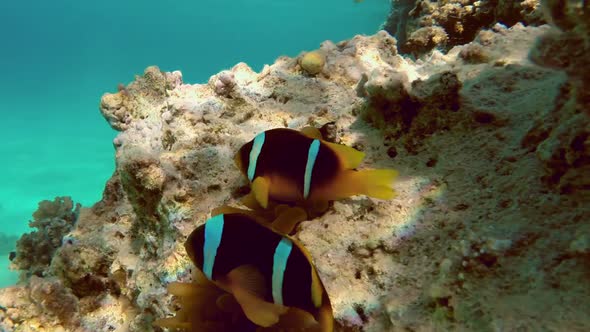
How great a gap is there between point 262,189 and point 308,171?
0.74 ft

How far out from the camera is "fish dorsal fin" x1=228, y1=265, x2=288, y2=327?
1354 millimetres

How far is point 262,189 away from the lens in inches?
69.3

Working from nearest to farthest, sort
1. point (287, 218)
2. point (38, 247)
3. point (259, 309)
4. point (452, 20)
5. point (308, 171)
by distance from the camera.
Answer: point (259, 309)
point (308, 171)
point (287, 218)
point (38, 247)
point (452, 20)

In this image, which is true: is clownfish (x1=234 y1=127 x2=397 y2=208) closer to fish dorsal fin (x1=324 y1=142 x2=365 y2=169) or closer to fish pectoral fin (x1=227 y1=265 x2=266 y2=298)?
fish dorsal fin (x1=324 y1=142 x2=365 y2=169)

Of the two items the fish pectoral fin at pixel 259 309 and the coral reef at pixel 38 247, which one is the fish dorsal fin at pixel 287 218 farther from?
the coral reef at pixel 38 247

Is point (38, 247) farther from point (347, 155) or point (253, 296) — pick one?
point (347, 155)

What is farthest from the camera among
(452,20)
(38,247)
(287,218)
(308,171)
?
(452,20)

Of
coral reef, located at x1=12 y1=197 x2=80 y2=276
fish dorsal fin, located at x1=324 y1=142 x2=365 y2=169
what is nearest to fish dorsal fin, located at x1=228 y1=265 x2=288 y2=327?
fish dorsal fin, located at x1=324 y1=142 x2=365 y2=169

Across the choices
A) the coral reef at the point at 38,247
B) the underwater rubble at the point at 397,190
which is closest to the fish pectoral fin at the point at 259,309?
the underwater rubble at the point at 397,190

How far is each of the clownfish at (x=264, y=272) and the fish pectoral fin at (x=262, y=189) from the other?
34cm

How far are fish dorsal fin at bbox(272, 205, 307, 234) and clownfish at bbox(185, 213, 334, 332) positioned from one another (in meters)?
0.37

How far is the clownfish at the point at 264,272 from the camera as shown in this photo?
1.34m

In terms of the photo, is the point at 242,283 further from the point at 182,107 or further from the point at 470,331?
the point at 182,107

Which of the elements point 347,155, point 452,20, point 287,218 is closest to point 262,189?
point 287,218
